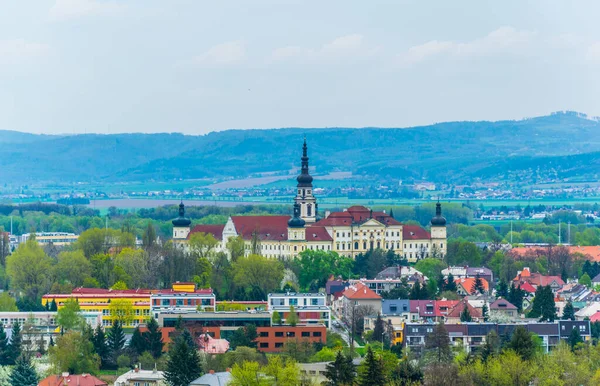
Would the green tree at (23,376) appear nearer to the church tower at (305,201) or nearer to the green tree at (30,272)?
the green tree at (30,272)

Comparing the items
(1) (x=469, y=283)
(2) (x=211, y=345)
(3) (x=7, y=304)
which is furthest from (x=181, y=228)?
(2) (x=211, y=345)

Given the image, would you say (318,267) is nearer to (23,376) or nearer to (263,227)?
(263,227)

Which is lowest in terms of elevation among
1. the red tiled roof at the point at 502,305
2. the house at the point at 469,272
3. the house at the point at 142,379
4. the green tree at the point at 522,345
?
the house at the point at 142,379

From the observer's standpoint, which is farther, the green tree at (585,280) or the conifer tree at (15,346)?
the green tree at (585,280)


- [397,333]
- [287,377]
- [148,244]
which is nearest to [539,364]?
[287,377]

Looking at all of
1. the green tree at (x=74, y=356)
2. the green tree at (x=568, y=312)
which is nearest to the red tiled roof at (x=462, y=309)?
the green tree at (x=568, y=312)

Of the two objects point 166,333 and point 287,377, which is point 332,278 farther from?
point 287,377

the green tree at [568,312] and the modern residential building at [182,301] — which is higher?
the modern residential building at [182,301]
